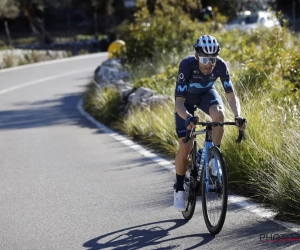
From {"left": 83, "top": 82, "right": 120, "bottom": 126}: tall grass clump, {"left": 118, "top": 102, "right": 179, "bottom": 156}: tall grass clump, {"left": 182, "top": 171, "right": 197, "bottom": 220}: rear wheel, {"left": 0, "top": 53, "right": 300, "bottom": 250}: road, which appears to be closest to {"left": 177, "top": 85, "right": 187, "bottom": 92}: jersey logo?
{"left": 182, "top": 171, "right": 197, "bottom": 220}: rear wheel

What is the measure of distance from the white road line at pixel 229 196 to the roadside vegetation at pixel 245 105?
0.42 ft

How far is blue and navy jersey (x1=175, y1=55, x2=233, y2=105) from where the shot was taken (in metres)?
7.54

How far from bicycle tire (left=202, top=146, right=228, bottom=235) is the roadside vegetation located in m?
0.87

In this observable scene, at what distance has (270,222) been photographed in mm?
7445

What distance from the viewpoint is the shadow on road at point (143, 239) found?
690cm

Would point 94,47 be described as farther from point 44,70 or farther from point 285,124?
point 285,124

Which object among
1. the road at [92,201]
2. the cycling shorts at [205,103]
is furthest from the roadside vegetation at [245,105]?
the cycling shorts at [205,103]

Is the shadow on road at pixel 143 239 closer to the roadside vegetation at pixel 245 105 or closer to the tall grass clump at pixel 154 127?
the roadside vegetation at pixel 245 105

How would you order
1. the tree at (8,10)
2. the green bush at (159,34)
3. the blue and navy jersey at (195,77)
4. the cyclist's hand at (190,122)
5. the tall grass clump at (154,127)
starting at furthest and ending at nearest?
the tree at (8,10) < the green bush at (159,34) < the tall grass clump at (154,127) < the blue and navy jersey at (195,77) < the cyclist's hand at (190,122)

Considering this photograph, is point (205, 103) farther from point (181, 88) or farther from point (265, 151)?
point (265, 151)

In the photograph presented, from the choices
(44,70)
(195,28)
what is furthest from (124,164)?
(44,70)

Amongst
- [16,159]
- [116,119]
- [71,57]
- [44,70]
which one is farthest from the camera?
[71,57]

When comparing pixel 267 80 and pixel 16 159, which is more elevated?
pixel 267 80

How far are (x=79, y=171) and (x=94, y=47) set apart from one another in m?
37.3
